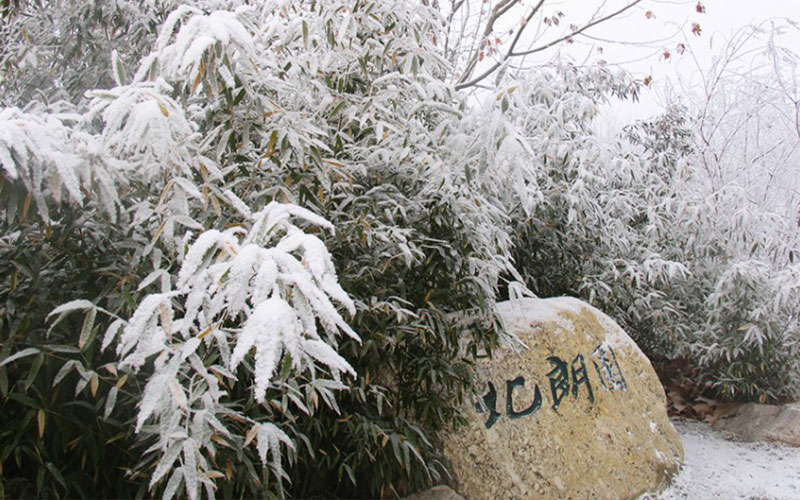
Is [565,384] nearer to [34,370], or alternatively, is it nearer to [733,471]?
[733,471]

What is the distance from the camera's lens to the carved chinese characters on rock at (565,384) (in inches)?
97.7

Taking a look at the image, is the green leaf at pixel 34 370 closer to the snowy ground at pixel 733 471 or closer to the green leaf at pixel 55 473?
the green leaf at pixel 55 473

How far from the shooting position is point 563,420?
259cm

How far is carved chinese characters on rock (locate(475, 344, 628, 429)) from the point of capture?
2.48 m

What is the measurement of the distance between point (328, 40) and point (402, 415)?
1374mm

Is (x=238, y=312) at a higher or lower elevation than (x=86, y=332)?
higher

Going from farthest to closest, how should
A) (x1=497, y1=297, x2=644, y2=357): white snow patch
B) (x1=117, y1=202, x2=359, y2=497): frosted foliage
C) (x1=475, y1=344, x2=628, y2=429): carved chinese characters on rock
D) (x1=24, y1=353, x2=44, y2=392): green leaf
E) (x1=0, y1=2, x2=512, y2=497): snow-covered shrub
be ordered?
(x1=497, y1=297, x2=644, y2=357): white snow patch
(x1=475, y1=344, x2=628, y2=429): carved chinese characters on rock
(x1=24, y1=353, x2=44, y2=392): green leaf
(x1=0, y1=2, x2=512, y2=497): snow-covered shrub
(x1=117, y1=202, x2=359, y2=497): frosted foliage

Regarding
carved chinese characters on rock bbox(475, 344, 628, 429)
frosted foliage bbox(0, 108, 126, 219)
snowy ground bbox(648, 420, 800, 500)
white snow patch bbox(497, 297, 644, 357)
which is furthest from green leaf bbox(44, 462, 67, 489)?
snowy ground bbox(648, 420, 800, 500)

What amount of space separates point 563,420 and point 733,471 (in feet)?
4.04

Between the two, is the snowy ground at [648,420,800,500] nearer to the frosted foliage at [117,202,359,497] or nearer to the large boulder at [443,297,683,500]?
the large boulder at [443,297,683,500]

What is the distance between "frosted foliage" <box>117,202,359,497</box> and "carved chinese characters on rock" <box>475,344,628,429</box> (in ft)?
4.41

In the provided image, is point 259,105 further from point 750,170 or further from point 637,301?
point 750,170

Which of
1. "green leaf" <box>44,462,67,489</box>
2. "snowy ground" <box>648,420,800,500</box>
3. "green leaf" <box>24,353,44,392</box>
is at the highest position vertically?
"snowy ground" <box>648,420,800,500</box>

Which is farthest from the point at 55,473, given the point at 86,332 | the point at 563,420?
the point at 563,420
